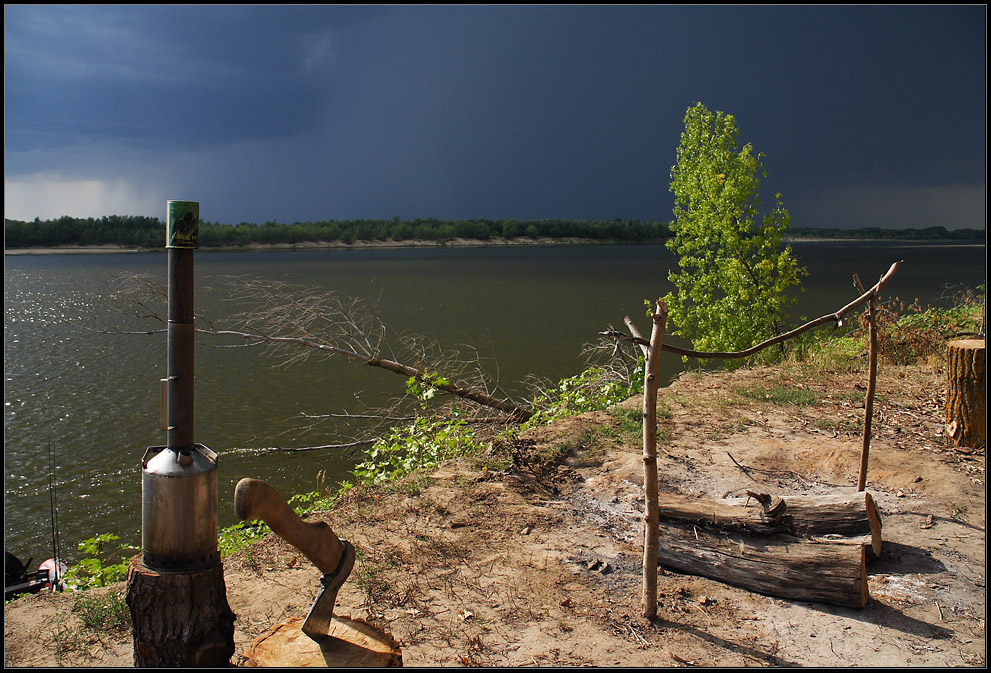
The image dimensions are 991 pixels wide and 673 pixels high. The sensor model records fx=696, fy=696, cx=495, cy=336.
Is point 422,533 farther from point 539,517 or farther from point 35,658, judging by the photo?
point 35,658

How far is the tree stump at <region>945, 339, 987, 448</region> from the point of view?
687 cm

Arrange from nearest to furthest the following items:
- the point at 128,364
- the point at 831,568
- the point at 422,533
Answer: the point at 831,568, the point at 422,533, the point at 128,364

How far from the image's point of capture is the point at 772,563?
4586 mm

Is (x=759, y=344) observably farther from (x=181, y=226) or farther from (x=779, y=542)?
(x=181, y=226)

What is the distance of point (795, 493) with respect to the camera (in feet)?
20.2

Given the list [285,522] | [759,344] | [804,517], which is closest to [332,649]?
[285,522]

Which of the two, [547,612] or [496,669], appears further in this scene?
[547,612]

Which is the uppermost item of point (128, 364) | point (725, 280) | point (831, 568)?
point (725, 280)

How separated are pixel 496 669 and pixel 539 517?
2.19m

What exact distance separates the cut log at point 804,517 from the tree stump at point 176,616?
10.5 feet

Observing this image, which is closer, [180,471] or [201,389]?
[180,471]

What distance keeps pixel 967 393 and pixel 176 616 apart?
727 centimetres

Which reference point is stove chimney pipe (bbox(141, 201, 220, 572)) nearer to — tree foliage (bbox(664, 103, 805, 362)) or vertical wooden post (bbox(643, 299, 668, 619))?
vertical wooden post (bbox(643, 299, 668, 619))

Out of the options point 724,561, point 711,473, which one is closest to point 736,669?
point 724,561
